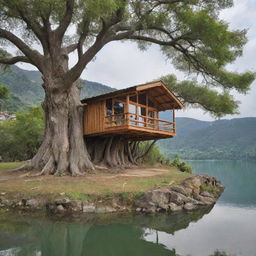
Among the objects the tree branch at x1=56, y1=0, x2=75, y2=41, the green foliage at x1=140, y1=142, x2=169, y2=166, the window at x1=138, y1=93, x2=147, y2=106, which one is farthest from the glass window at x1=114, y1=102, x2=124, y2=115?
the green foliage at x1=140, y1=142, x2=169, y2=166

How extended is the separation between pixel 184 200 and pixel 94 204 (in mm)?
3425

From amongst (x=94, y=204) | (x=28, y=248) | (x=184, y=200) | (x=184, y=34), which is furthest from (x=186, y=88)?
(x=28, y=248)

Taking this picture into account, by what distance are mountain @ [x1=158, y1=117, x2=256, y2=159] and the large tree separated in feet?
286

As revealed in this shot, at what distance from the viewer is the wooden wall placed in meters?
15.5

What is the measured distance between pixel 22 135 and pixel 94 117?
14.5 meters

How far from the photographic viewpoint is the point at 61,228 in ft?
25.4

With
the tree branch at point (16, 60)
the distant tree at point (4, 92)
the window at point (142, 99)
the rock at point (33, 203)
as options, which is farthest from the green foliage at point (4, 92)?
the rock at point (33, 203)

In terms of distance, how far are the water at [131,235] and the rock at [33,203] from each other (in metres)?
0.82

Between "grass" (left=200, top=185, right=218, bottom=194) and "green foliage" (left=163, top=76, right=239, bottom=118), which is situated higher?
"green foliage" (left=163, top=76, right=239, bottom=118)

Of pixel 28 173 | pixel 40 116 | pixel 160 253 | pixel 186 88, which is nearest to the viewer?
pixel 160 253

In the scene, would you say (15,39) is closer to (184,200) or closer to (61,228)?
(61,228)

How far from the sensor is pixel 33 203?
9.48 meters

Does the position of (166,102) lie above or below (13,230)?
above

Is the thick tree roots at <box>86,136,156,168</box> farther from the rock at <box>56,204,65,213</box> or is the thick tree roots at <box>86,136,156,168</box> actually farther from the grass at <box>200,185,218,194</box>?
the rock at <box>56,204,65,213</box>
